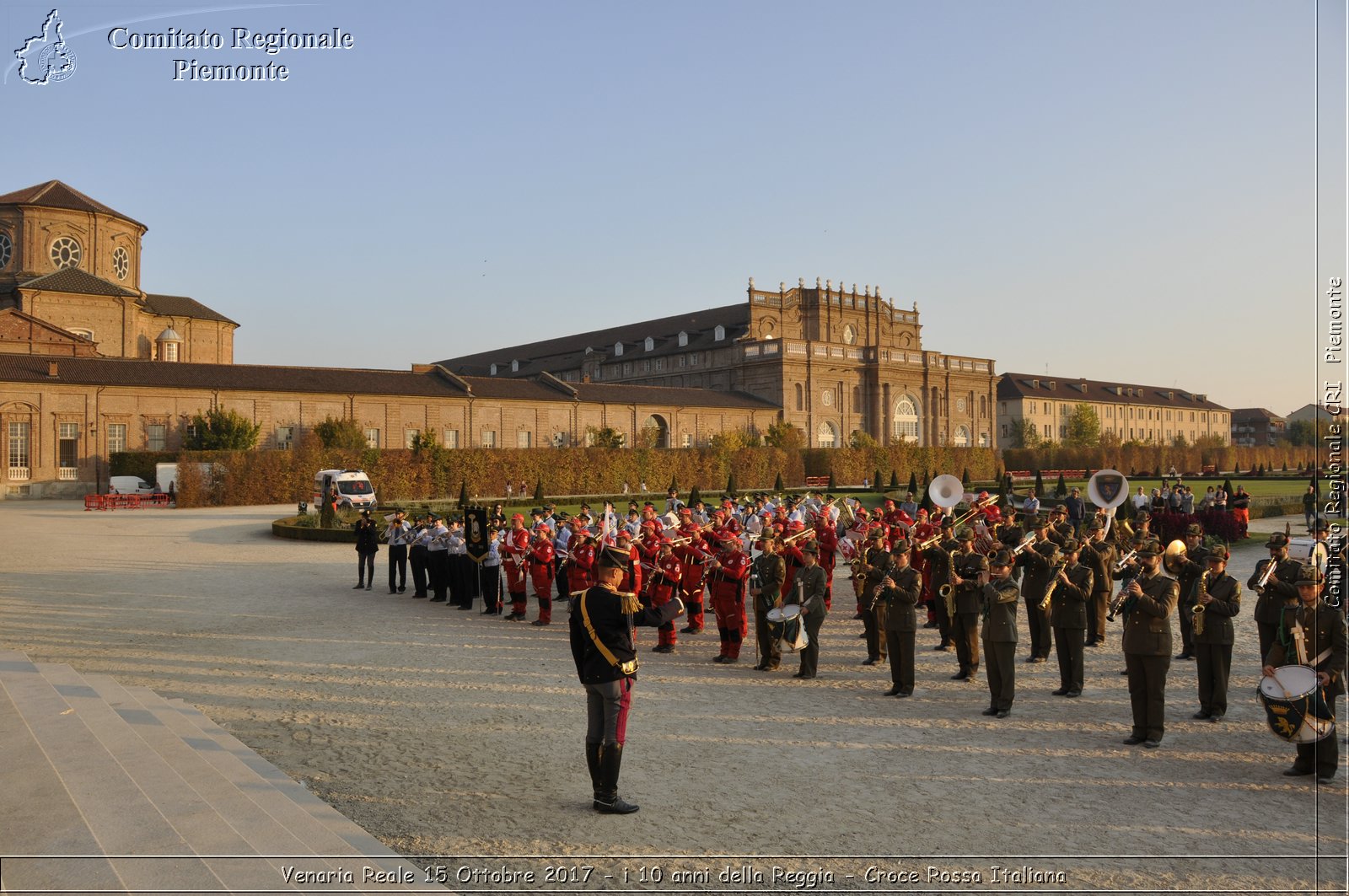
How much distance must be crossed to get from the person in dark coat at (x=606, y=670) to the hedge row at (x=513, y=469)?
37589 millimetres

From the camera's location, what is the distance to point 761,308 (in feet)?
271

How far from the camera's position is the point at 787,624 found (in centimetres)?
1104

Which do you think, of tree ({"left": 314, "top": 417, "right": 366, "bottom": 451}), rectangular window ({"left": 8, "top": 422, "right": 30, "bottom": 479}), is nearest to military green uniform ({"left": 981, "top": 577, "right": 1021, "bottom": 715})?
tree ({"left": 314, "top": 417, "right": 366, "bottom": 451})

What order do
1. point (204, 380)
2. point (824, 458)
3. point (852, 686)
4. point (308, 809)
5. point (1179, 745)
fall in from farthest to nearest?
point (824, 458) < point (204, 380) < point (852, 686) < point (1179, 745) < point (308, 809)

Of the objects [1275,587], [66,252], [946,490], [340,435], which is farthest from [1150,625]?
[66,252]

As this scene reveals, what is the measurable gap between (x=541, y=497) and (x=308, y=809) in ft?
125

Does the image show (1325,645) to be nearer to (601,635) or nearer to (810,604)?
(810,604)

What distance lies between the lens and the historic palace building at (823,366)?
77.7 meters

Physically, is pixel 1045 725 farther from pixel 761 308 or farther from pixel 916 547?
pixel 761 308

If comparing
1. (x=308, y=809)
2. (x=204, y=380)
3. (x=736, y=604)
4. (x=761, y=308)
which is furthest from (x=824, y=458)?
(x=308, y=809)

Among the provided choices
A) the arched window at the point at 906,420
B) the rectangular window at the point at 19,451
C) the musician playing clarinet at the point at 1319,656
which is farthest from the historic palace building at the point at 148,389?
the musician playing clarinet at the point at 1319,656

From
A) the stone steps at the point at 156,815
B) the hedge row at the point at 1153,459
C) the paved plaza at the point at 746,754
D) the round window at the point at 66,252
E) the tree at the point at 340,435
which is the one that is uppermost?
the round window at the point at 66,252

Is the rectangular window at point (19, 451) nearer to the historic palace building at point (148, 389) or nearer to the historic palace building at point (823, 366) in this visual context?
the historic palace building at point (148, 389)

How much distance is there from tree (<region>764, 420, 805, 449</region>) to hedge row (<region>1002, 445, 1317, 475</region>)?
21.3 m
